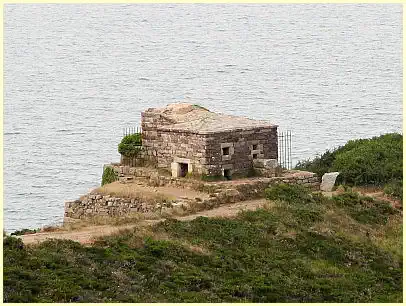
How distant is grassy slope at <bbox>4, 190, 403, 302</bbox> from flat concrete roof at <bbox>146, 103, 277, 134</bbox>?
12.1ft

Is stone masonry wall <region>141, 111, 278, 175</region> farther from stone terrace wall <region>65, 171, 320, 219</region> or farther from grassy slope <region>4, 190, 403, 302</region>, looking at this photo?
grassy slope <region>4, 190, 403, 302</region>

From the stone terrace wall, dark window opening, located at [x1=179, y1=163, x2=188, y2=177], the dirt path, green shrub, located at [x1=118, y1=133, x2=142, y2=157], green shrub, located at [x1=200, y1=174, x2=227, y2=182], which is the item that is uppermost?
green shrub, located at [x1=118, y1=133, x2=142, y2=157]

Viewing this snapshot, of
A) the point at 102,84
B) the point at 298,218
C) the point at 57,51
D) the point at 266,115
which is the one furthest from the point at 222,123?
the point at 57,51

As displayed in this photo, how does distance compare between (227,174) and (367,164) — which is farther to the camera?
(367,164)

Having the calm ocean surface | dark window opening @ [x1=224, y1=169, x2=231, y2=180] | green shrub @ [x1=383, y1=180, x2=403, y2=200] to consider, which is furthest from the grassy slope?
the calm ocean surface

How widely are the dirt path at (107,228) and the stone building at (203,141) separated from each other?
1.94 meters

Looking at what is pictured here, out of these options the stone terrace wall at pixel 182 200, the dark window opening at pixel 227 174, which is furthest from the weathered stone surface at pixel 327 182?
the dark window opening at pixel 227 174

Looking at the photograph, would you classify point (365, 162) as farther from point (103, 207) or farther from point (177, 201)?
point (103, 207)

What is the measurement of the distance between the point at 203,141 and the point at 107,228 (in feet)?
21.3

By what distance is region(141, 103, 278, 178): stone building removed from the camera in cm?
4838

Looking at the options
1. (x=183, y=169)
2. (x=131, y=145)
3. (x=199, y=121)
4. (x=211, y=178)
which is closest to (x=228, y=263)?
(x=211, y=178)

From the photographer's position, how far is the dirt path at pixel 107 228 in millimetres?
41188

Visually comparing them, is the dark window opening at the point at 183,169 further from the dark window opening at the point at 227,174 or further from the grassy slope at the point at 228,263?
the grassy slope at the point at 228,263

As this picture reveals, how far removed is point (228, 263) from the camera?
40594 mm
